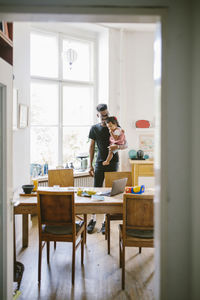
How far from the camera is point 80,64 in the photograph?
5926 mm

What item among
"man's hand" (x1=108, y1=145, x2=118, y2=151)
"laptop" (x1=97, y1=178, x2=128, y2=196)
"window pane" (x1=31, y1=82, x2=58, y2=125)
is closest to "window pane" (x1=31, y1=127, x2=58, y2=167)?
"window pane" (x1=31, y1=82, x2=58, y2=125)

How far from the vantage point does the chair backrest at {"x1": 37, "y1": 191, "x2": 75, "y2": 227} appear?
9.36ft

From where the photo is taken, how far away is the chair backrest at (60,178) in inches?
162

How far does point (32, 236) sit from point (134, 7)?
11.5 ft

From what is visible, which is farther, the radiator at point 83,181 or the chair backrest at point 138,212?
the radiator at point 83,181

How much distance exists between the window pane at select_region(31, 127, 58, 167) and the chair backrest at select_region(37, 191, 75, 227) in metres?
2.77

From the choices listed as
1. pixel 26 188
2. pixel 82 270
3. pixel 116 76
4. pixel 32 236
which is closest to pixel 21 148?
pixel 26 188

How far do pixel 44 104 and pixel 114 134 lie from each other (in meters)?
2.02

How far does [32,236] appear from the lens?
4.25 meters

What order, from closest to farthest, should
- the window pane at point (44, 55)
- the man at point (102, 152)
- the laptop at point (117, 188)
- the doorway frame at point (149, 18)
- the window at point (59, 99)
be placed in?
the doorway frame at point (149, 18)
the laptop at point (117, 188)
the man at point (102, 152)
the window pane at point (44, 55)
the window at point (59, 99)

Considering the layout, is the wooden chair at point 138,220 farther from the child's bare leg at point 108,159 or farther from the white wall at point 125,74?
the white wall at point 125,74

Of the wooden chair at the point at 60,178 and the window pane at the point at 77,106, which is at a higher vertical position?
the window pane at the point at 77,106

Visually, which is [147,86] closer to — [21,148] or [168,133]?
[21,148]

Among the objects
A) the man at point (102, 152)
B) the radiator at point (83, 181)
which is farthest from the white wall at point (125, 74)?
the man at point (102, 152)
